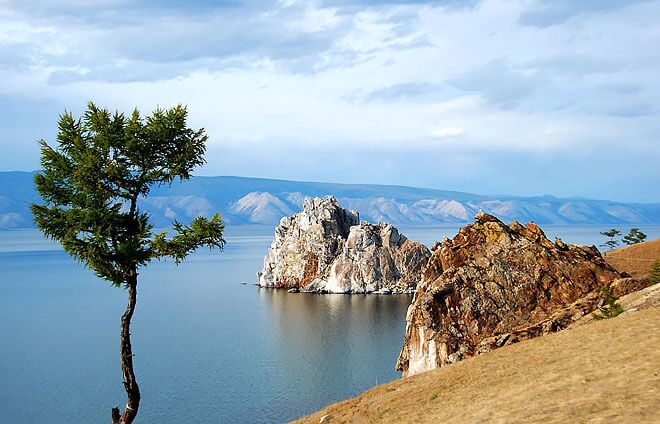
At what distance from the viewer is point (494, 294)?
41.5 m

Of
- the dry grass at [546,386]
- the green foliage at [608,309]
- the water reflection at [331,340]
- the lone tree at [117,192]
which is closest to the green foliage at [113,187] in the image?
the lone tree at [117,192]

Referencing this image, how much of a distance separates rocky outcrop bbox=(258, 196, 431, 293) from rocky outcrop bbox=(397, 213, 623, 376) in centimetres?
10238

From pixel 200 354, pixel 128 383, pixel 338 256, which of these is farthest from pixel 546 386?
pixel 338 256

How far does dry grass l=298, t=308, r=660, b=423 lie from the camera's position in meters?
20.3

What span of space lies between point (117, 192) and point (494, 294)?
81.5 ft

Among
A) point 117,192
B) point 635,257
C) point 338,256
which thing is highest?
point 117,192

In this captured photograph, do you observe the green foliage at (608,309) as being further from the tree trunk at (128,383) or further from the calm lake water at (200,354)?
the calm lake water at (200,354)

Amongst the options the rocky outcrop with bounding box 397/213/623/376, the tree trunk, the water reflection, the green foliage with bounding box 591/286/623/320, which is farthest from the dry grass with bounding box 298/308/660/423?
the water reflection

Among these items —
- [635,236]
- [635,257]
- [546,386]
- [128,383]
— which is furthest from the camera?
[635,236]

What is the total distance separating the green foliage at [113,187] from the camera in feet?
108

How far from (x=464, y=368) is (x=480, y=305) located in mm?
8688

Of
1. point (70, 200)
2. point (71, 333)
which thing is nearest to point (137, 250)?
point (70, 200)

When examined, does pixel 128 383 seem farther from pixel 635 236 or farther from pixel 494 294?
pixel 635 236

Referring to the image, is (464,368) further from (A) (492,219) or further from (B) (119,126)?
(B) (119,126)
